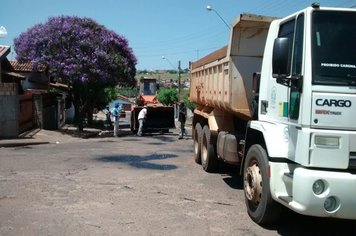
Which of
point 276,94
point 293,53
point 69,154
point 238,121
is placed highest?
point 293,53

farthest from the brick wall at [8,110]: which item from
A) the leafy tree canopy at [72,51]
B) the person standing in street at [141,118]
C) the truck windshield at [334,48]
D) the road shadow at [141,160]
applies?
the truck windshield at [334,48]

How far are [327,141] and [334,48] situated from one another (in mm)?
1032

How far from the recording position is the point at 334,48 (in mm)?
5434

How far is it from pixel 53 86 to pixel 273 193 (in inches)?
1375

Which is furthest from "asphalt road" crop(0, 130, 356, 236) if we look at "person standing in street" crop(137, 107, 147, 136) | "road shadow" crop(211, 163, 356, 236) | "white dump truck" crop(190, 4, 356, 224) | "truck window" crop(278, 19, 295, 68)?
"person standing in street" crop(137, 107, 147, 136)

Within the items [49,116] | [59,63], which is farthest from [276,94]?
[49,116]

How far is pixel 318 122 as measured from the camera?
5324 millimetres

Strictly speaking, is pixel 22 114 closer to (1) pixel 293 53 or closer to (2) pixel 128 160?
(2) pixel 128 160

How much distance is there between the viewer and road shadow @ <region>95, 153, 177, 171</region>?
12.1 meters

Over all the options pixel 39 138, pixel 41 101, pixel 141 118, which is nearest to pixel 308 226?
pixel 39 138

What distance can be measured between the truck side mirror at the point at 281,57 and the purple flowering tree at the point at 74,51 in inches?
794

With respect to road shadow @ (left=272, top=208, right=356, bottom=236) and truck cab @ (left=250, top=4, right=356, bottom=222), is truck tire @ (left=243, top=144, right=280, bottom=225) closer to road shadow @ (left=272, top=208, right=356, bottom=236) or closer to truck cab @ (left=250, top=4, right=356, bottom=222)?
road shadow @ (left=272, top=208, right=356, bottom=236)

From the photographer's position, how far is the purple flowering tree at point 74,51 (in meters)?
25.1

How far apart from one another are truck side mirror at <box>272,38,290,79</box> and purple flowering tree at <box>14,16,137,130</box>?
20175 mm
